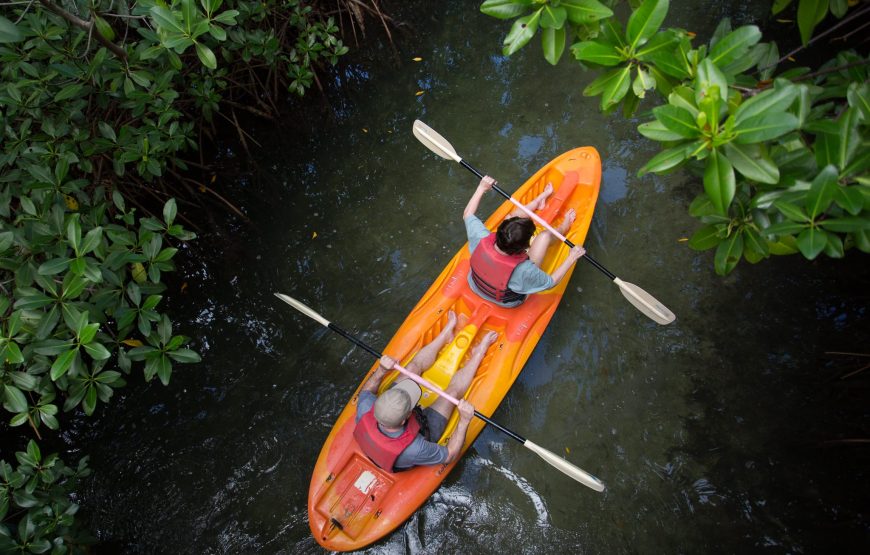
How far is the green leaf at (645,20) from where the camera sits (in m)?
1.72

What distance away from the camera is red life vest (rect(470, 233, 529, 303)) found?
10.1 feet

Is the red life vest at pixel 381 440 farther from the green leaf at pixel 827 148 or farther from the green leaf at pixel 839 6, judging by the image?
the green leaf at pixel 839 6

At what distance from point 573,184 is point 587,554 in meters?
2.60

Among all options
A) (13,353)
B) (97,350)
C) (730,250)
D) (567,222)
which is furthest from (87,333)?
(567,222)

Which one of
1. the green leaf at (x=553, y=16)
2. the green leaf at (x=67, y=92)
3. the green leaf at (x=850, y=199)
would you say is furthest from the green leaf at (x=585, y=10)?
the green leaf at (x=67, y=92)

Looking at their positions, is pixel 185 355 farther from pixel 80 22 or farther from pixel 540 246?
pixel 540 246

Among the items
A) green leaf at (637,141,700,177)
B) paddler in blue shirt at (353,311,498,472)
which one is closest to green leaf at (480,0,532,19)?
green leaf at (637,141,700,177)

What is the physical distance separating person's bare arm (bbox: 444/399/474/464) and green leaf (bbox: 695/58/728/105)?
204cm

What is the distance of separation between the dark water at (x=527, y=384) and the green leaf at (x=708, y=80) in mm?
2407

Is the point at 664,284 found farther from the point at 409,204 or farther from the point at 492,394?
the point at 409,204

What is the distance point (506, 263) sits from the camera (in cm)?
307

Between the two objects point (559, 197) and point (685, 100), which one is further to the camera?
point (559, 197)

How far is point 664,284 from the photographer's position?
3850 millimetres

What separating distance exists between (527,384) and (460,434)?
81 cm
